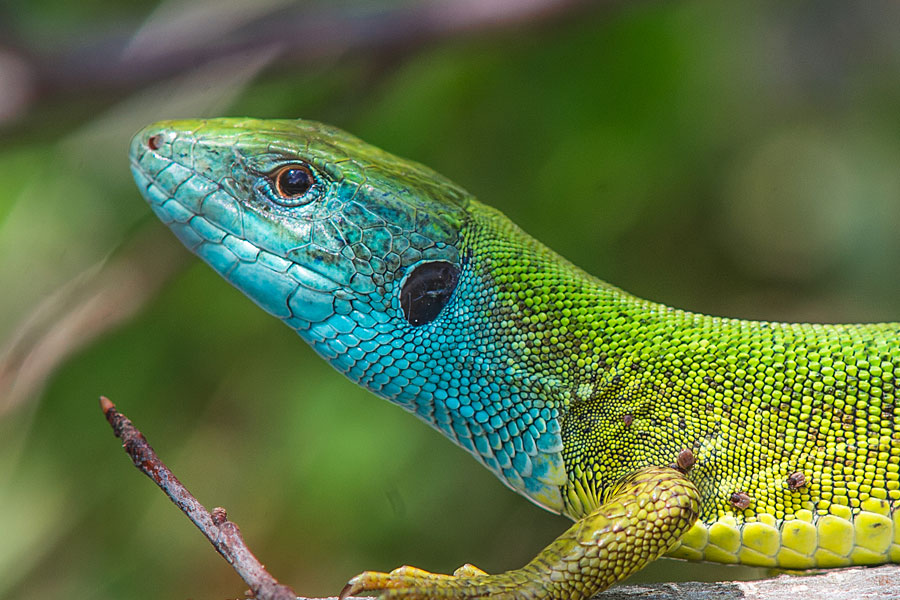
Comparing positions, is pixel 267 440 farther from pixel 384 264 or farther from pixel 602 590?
pixel 602 590

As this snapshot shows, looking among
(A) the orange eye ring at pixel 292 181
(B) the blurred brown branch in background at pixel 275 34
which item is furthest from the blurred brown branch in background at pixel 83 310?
(A) the orange eye ring at pixel 292 181

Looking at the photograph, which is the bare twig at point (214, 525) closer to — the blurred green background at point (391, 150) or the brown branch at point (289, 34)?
the blurred green background at point (391, 150)

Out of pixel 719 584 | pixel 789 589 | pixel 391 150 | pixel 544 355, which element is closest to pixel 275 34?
pixel 391 150

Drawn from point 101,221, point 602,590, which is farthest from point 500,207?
point 602,590

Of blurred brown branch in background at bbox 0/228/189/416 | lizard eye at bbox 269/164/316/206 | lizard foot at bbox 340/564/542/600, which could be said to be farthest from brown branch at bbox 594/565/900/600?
blurred brown branch in background at bbox 0/228/189/416

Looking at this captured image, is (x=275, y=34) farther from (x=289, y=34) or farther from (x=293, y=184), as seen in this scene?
(x=293, y=184)
